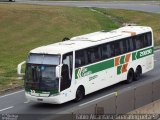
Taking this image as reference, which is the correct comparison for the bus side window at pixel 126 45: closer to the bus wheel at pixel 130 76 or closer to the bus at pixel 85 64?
the bus at pixel 85 64

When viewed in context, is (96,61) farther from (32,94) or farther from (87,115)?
(87,115)

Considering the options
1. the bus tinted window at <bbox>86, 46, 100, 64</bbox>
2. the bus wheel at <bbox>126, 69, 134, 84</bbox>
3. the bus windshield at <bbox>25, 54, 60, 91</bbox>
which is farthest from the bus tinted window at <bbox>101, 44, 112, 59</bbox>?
the bus windshield at <bbox>25, 54, 60, 91</bbox>

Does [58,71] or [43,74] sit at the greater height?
[58,71]

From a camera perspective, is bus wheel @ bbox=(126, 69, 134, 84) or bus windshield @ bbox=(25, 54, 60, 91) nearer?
bus windshield @ bbox=(25, 54, 60, 91)

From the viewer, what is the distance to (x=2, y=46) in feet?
157

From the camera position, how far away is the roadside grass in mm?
48125

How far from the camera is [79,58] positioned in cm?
2712

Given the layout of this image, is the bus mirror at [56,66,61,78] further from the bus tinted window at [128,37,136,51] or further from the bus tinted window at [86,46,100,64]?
the bus tinted window at [128,37,136,51]

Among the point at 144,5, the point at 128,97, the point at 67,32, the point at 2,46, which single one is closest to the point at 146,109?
→ the point at 128,97

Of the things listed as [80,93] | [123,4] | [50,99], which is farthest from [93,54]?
[123,4]

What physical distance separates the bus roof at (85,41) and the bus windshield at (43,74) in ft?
1.41

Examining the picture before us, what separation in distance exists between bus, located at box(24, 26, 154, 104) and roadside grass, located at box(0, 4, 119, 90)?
43.9ft

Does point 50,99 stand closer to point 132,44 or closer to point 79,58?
point 79,58

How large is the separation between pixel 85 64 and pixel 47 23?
2878 cm
